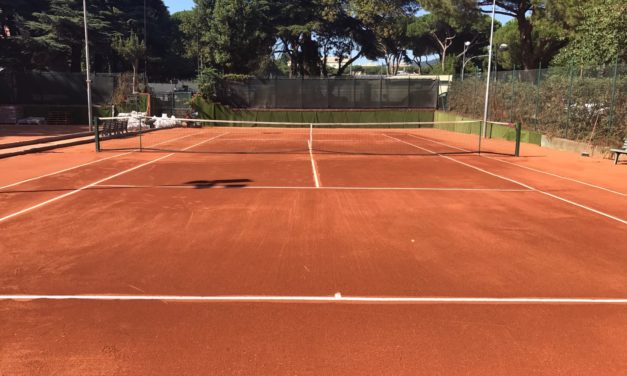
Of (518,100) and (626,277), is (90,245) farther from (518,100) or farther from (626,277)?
(518,100)

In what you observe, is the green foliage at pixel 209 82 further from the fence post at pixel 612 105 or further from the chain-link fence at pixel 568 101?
the fence post at pixel 612 105

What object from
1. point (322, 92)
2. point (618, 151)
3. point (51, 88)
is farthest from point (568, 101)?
point (51, 88)

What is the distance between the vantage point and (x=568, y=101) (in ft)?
64.7

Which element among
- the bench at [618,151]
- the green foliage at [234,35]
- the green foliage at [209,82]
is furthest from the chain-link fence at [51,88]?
the bench at [618,151]

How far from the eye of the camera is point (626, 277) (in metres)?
5.69

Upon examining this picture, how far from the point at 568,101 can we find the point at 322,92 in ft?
67.9

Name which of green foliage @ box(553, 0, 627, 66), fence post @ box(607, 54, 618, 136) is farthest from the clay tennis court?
green foliage @ box(553, 0, 627, 66)

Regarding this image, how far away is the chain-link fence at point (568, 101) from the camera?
57.1 ft

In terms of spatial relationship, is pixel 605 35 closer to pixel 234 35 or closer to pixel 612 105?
pixel 612 105

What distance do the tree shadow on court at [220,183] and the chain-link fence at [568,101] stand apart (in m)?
13.8

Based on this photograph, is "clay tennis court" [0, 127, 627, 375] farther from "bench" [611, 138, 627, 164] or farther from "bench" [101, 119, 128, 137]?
"bench" [101, 119, 128, 137]

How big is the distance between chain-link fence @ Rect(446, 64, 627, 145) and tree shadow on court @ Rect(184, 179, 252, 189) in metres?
13.8

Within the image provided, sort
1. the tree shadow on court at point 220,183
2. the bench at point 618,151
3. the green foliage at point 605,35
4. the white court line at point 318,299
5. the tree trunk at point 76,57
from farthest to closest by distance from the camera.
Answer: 1. the tree trunk at point 76,57
2. the green foliage at point 605,35
3. the bench at point 618,151
4. the tree shadow on court at point 220,183
5. the white court line at point 318,299

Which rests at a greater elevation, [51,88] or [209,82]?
[209,82]
